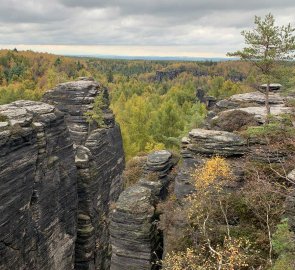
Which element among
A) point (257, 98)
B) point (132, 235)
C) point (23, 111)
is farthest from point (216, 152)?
point (257, 98)

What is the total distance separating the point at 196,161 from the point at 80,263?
15623 millimetres

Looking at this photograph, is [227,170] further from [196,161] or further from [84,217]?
[84,217]

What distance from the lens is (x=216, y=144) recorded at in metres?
24.4

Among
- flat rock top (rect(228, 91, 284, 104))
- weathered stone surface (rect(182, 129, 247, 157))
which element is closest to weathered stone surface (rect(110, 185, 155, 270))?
weathered stone surface (rect(182, 129, 247, 157))

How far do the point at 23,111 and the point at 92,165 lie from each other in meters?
10.3

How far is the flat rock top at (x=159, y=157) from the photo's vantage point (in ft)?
101

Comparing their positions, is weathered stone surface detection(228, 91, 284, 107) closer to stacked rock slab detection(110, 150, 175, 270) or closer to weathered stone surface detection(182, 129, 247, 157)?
weathered stone surface detection(182, 129, 247, 157)

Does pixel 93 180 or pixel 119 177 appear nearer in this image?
pixel 93 180

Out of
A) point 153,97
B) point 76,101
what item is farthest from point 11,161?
point 153,97

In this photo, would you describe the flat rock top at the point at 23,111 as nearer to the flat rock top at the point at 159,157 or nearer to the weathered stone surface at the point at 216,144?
the flat rock top at the point at 159,157

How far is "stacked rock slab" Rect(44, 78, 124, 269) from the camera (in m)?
33.2

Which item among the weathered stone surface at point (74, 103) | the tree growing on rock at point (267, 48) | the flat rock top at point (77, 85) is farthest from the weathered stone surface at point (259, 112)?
the flat rock top at point (77, 85)

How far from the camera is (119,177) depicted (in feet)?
135

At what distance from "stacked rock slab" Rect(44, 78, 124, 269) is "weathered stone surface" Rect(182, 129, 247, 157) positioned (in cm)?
1241
